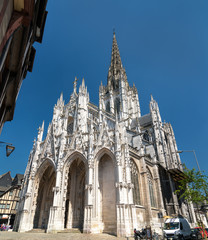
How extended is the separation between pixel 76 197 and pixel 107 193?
420 centimetres

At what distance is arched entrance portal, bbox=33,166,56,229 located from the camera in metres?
19.7

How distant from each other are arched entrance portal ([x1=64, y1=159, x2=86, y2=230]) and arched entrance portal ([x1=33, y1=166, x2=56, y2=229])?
2.72m

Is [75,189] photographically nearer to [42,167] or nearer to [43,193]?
[42,167]

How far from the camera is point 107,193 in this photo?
16.1 m

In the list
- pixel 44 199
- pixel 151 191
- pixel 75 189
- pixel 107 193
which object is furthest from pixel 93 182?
pixel 151 191

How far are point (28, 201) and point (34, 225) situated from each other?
349 centimetres

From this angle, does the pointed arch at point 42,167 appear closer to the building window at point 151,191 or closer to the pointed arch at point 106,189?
the pointed arch at point 106,189

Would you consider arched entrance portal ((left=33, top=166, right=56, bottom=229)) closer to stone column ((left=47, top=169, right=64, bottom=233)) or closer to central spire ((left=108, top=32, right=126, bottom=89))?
stone column ((left=47, top=169, right=64, bottom=233))

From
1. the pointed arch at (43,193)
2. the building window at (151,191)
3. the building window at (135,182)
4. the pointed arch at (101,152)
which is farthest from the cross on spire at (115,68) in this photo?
the pointed arch at (101,152)

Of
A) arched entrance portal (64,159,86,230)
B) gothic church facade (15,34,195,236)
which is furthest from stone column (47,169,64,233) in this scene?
arched entrance portal (64,159,86,230)

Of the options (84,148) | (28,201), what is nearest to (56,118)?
(84,148)

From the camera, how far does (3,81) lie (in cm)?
560

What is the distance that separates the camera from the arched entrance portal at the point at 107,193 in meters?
14.9

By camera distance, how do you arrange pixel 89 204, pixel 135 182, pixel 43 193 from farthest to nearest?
1. pixel 43 193
2. pixel 135 182
3. pixel 89 204
